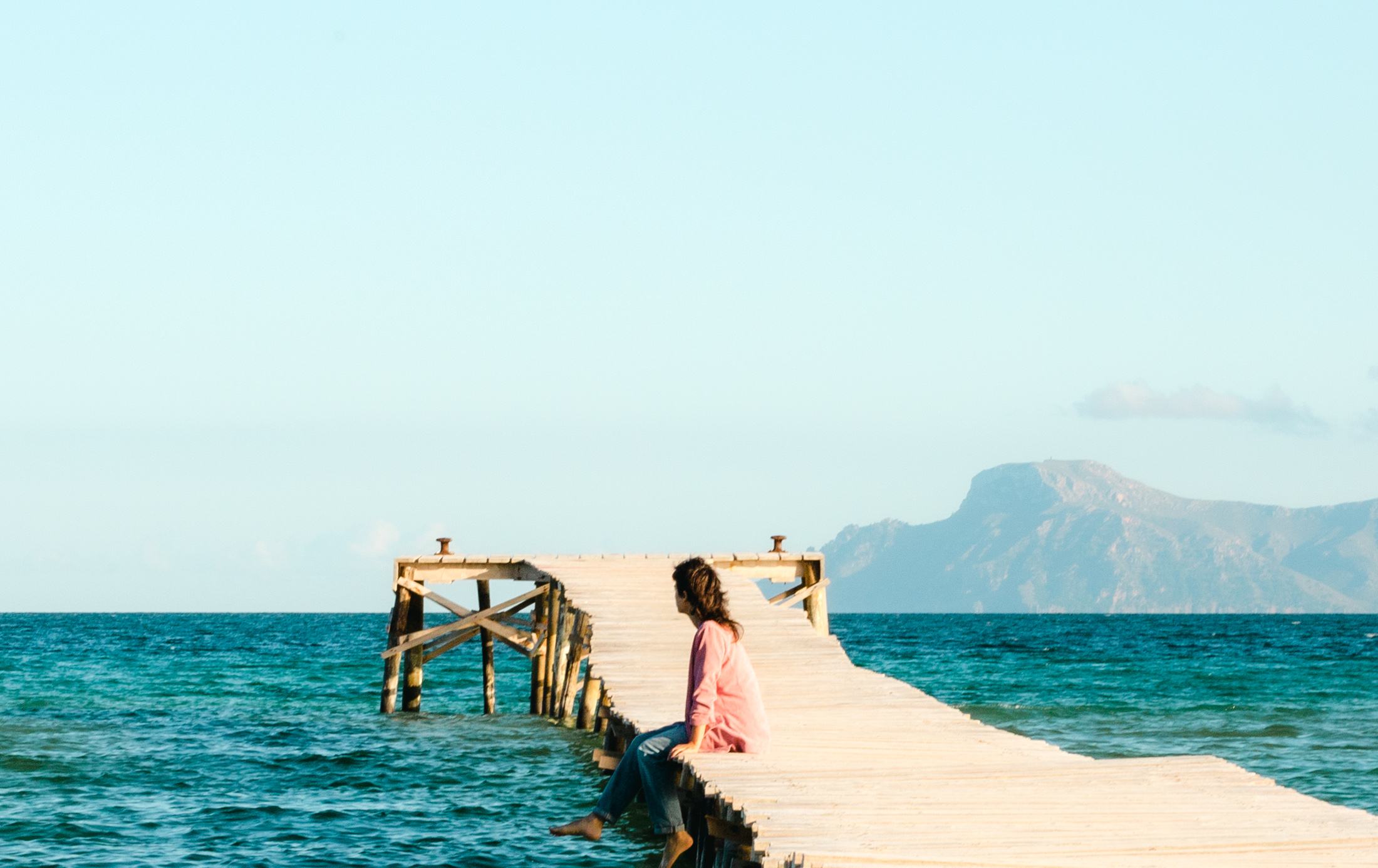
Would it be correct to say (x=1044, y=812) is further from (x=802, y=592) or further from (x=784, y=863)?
(x=802, y=592)

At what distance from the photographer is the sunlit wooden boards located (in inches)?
270

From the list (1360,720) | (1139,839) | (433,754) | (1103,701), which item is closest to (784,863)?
(1139,839)

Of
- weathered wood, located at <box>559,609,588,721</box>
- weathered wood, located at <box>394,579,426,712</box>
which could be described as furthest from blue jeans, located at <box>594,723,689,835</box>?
weathered wood, located at <box>394,579,426,712</box>

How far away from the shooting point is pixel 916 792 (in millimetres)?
8438

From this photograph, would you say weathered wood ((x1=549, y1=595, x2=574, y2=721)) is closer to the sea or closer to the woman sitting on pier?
the sea

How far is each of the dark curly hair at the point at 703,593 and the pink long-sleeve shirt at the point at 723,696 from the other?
5 cm

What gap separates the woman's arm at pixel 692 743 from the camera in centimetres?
881

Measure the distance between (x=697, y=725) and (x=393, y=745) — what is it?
37.3 ft

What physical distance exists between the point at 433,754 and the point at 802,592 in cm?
646

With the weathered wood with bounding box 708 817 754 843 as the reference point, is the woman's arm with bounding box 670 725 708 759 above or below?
above

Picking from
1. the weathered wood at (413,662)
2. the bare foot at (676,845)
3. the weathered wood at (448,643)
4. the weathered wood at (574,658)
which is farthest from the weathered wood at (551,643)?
the bare foot at (676,845)

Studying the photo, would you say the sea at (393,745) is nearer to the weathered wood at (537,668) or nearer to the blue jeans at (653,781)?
the weathered wood at (537,668)

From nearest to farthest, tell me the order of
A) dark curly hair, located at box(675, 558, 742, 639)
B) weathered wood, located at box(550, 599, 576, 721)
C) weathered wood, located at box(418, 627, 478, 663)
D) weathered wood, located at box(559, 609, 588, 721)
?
1. dark curly hair, located at box(675, 558, 742, 639)
2. weathered wood, located at box(559, 609, 588, 721)
3. weathered wood, located at box(550, 599, 576, 721)
4. weathered wood, located at box(418, 627, 478, 663)

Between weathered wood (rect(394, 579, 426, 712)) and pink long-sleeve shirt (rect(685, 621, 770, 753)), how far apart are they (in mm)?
13986
